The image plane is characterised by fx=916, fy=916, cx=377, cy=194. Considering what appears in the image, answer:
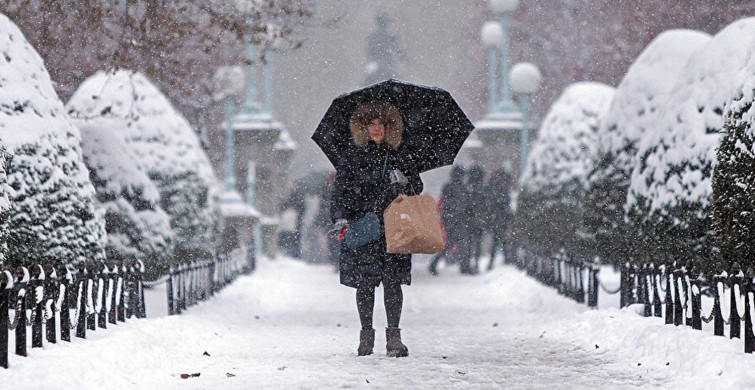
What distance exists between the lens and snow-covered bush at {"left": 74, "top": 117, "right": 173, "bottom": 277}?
11.0 meters

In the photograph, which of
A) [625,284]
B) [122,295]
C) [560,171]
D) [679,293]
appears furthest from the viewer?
[560,171]

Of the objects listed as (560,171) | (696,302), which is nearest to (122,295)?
(696,302)

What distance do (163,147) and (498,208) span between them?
7383 mm

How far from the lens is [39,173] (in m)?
7.92

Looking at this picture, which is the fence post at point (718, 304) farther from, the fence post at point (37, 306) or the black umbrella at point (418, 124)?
the fence post at point (37, 306)

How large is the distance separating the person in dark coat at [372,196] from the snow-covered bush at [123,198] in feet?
16.2

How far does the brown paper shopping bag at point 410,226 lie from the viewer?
642 cm

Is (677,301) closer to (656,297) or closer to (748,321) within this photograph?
(656,297)

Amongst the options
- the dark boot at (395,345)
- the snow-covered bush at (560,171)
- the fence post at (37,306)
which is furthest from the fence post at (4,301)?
the snow-covered bush at (560,171)

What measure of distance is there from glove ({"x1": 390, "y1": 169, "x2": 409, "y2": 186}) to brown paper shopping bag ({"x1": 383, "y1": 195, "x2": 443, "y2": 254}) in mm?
295

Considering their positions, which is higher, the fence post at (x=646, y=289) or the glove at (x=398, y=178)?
the glove at (x=398, y=178)

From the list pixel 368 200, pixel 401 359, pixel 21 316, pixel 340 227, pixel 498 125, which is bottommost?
pixel 401 359

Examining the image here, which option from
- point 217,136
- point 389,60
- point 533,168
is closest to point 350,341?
point 533,168

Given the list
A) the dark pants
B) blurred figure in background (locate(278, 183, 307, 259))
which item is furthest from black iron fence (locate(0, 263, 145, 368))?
blurred figure in background (locate(278, 183, 307, 259))
